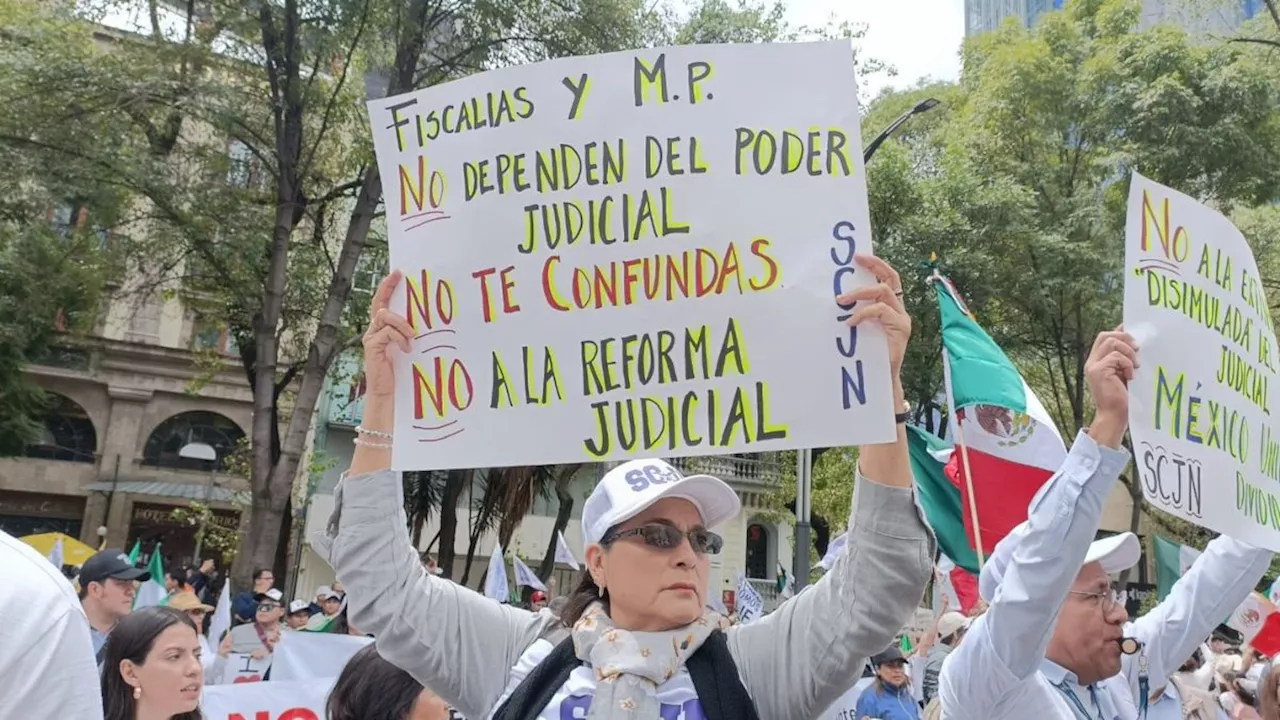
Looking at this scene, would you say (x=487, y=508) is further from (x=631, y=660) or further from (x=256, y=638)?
→ (x=631, y=660)

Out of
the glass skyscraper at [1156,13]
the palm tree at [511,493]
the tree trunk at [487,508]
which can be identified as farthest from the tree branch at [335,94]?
the glass skyscraper at [1156,13]

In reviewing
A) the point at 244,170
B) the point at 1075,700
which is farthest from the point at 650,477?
the point at 244,170

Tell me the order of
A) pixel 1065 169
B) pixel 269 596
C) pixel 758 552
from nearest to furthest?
pixel 269 596 < pixel 1065 169 < pixel 758 552

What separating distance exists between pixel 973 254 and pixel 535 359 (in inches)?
624

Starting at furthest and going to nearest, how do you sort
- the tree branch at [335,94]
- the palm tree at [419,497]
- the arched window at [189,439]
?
the arched window at [189,439] < the palm tree at [419,497] < the tree branch at [335,94]

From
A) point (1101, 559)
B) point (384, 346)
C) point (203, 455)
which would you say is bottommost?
point (1101, 559)

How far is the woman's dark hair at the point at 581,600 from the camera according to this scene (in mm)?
2482

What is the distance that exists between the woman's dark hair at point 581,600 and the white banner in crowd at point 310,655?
445 centimetres

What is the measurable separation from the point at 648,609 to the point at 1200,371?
5.88ft

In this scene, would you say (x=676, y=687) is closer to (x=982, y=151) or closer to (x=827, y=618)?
(x=827, y=618)

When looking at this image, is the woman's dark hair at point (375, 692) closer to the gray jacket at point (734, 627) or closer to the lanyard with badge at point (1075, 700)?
the gray jacket at point (734, 627)

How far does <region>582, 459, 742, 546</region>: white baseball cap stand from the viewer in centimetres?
233

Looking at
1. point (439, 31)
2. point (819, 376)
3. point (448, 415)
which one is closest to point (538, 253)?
point (448, 415)

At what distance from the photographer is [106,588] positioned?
5.38m
